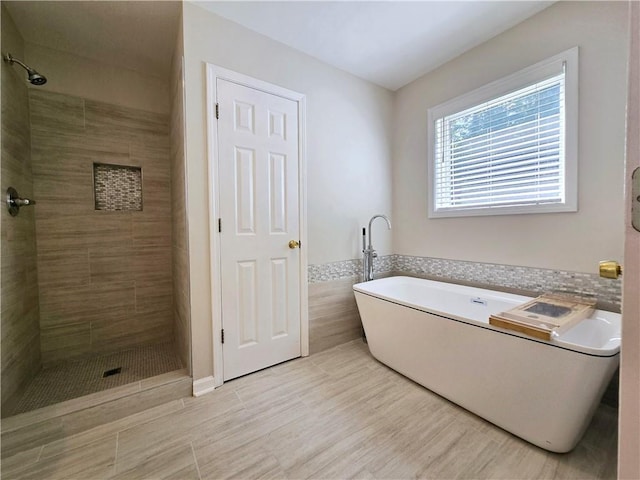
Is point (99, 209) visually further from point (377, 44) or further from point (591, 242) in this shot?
point (591, 242)

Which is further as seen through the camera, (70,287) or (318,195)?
(318,195)

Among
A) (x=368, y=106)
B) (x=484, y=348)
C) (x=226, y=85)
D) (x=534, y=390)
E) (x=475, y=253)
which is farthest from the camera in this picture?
(x=368, y=106)

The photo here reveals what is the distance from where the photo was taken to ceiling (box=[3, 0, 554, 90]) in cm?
179

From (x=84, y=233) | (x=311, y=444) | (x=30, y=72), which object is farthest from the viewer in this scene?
(x=84, y=233)

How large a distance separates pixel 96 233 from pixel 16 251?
1.86 ft

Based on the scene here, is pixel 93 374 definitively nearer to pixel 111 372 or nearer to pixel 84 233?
pixel 111 372

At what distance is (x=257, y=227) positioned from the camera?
2.09 meters

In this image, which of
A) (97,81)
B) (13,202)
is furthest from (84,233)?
(97,81)

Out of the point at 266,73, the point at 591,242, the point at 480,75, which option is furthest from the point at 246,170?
the point at 591,242

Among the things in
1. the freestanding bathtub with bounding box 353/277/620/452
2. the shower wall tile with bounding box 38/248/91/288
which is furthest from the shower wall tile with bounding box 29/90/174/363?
the freestanding bathtub with bounding box 353/277/620/452

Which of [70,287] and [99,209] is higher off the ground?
[99,209]

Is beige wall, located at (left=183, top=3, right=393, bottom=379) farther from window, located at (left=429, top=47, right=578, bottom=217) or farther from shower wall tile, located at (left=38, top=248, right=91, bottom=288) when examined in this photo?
shower wall tile, located at (left=38, top=248, right=91, bottom=288)

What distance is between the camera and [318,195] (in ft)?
7.89

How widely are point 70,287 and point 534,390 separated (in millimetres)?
3264
